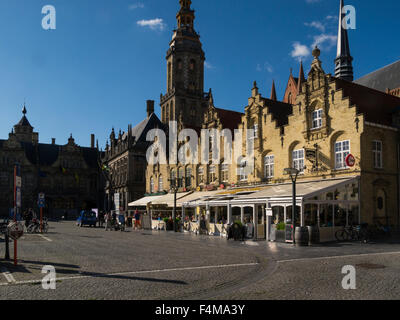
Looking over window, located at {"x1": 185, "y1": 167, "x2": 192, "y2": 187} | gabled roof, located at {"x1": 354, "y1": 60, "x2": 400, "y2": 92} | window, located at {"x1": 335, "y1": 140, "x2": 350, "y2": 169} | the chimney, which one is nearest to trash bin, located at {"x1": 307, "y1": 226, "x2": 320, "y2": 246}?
window, located at {"x1": 335, "y1": 140, "x2": 350, "y2": 169}

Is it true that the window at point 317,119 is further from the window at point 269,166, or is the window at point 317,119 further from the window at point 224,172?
the window at point 224,172

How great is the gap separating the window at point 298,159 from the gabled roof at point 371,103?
4.82 m

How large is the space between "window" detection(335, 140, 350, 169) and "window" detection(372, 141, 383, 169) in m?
1.60

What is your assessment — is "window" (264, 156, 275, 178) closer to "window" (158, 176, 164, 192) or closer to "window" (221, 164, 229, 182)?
"window" (221, 164, 229, 182)

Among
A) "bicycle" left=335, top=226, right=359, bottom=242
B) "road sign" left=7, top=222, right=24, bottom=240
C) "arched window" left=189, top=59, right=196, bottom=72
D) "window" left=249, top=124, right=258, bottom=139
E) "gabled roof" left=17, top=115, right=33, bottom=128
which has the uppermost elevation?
"arched window" left=189, top=59, right=196, bottom=72

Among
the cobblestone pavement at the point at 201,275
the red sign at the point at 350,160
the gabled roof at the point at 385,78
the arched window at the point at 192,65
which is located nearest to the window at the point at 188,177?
the red sign at the point at 350,160

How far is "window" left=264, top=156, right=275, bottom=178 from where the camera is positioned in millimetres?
29344

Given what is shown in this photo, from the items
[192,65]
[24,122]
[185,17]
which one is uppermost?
[185,17]

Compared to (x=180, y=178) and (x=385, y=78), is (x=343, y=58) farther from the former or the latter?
(x=180, y=178)

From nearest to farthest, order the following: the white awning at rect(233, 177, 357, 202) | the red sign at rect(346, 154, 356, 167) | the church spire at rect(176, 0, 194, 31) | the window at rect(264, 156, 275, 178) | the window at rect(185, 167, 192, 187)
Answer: the white awning at rect(233, 177, 357, 202), the red sign at rect(346, 154, 356, 167), the window at rect(264, 156, 275, 178), the window at rect(185, 167, 192, 187), the church spire at rect(176, 0, 194, 31)

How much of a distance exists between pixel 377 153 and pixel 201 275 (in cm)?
1754

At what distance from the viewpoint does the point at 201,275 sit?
10359 mm

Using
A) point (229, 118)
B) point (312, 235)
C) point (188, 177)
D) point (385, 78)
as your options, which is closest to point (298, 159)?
point (312, 235)
